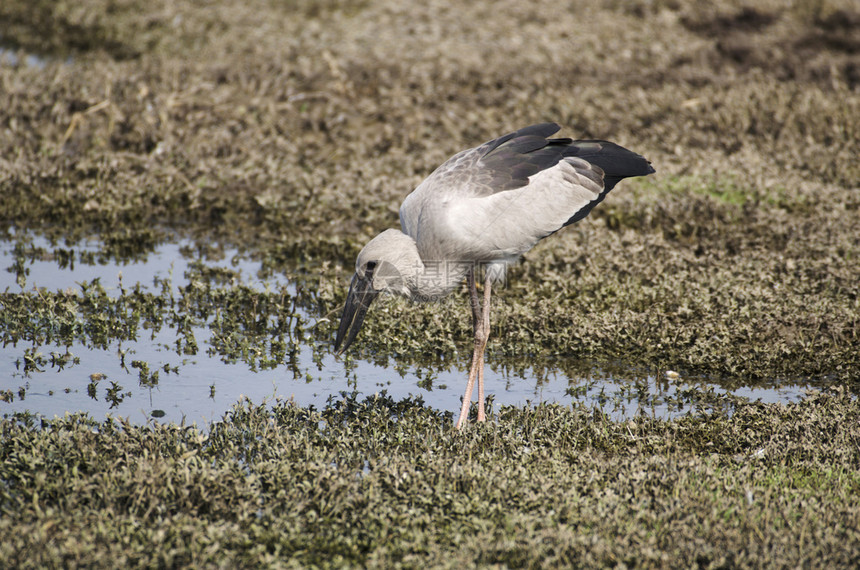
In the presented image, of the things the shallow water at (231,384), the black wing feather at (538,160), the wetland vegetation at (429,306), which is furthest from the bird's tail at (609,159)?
the shallow water at (231,384)

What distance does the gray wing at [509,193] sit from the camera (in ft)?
18.9

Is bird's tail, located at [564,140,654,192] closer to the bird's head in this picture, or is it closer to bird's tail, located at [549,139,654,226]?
bird's tail, located at [549,139,654,226]

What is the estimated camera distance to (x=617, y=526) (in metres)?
4.27

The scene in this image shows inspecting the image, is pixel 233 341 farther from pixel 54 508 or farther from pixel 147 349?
pixel 54 508

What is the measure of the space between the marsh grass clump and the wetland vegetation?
18 mm

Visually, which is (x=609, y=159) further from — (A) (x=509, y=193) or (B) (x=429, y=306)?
(B) (x=429, y=306)

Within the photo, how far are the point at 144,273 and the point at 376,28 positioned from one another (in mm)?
7990

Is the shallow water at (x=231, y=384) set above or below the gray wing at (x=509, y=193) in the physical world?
below

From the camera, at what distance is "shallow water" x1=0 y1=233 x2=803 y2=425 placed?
229 inches

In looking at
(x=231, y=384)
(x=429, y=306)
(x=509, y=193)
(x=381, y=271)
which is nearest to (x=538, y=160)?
(x=509, y=193)

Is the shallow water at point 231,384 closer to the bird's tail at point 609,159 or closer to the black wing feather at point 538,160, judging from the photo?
the black wing feather at point 538,160

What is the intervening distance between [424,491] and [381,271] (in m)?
1.57

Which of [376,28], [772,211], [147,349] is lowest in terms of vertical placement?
[147,349]

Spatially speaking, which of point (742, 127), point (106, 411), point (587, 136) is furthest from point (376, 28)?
point (106, 411)
